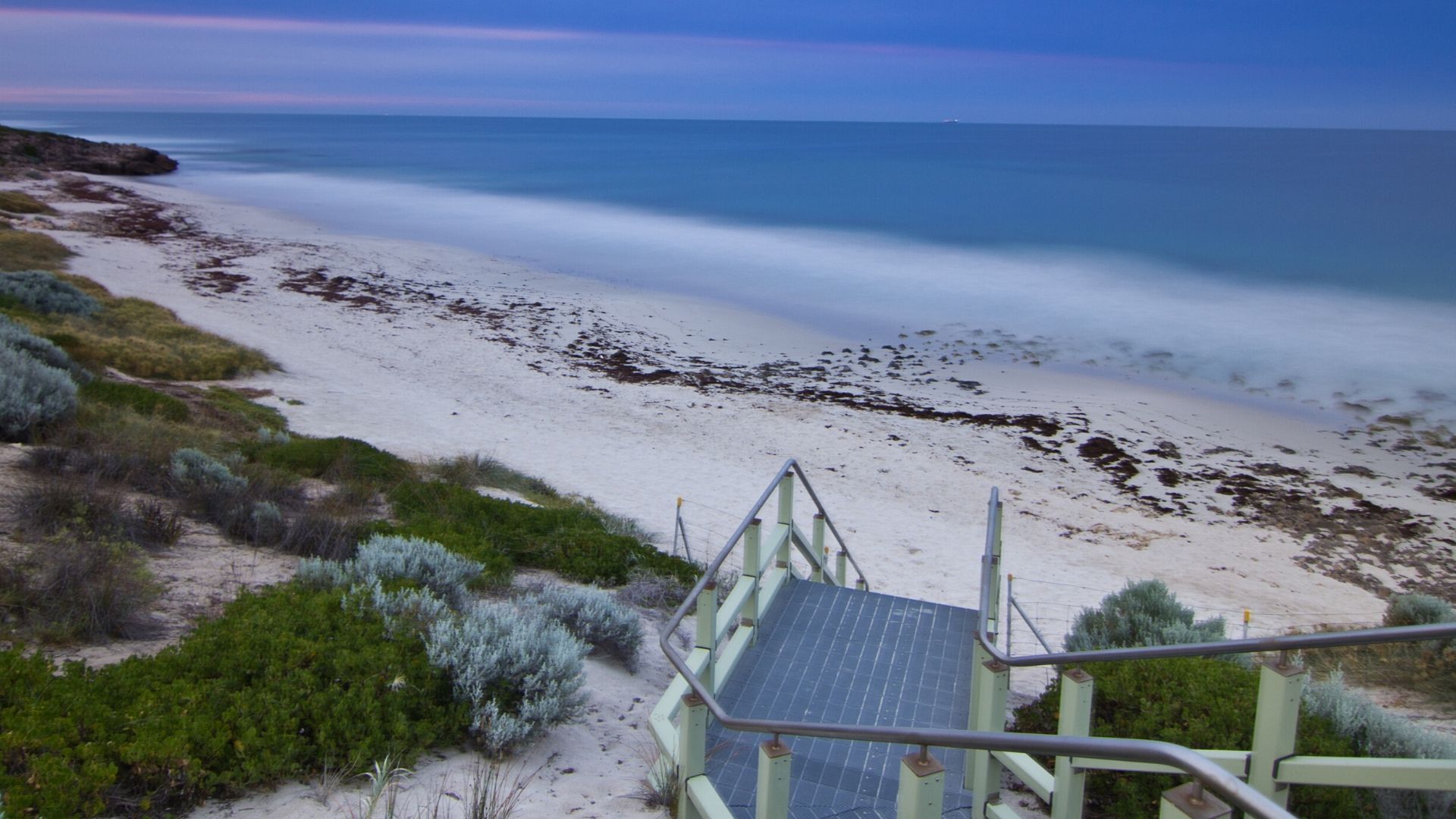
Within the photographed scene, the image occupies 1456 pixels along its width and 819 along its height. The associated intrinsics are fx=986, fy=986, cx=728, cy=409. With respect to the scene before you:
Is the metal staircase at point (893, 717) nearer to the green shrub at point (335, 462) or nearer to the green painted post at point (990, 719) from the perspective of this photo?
the green painted post at point (990, 719)

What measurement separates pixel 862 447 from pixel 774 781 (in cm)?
1395

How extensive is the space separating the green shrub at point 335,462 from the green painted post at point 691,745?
263 inches

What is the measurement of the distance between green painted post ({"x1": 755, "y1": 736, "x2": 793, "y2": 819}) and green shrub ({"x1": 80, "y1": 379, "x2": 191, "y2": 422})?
994cm

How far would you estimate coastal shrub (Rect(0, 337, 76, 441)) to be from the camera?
860 cm

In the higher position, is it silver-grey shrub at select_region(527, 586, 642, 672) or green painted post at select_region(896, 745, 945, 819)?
green painted post at select_region(896, 745, 945, 819)

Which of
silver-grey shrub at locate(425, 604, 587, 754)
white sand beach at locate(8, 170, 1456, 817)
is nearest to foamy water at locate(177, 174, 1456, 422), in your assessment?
white sand beach at locate(8, 170, 1456, 817)

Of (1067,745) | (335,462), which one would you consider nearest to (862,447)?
(335,462)

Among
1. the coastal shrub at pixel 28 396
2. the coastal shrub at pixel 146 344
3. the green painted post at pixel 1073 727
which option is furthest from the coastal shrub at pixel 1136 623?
the coastal shrub at pixel 146 344

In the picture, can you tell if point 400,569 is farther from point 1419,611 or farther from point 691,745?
point 1419,611

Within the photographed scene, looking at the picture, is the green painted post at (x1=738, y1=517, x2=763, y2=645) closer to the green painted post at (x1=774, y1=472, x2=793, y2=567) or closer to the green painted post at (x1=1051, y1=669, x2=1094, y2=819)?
the green painted post at (x1=774, y1=472, x2=793, y2=567)

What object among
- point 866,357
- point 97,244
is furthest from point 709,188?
point 866,357

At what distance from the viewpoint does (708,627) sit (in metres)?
4.81

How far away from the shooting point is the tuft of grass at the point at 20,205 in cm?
3622

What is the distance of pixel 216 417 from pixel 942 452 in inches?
437
